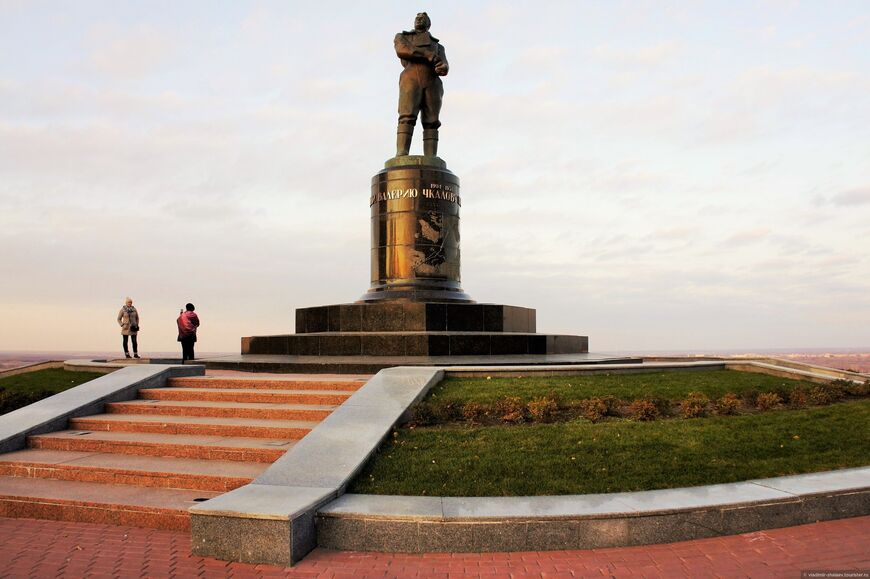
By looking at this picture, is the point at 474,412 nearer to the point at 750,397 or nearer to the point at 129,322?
the point at 750,397

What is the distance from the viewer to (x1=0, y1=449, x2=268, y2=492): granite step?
24.5ft

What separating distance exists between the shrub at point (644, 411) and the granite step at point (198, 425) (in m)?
4.66

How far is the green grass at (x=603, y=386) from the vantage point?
10000 millimetres

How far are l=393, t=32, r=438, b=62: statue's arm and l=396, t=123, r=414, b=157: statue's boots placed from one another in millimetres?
2049

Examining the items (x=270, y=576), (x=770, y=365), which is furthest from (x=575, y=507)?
(x=770, y=365)

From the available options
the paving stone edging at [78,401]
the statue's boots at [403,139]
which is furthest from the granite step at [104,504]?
the statue's boots at [403,139]

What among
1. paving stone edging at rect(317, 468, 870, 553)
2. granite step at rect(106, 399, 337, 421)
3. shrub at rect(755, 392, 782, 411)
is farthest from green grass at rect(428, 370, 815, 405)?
paving stone edging at rect(317, 468, 870, 553)

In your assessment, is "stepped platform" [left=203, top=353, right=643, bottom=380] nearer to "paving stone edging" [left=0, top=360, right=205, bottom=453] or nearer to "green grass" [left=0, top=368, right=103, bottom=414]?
"paving stone edging" [left=0, top=360, right=205, bottom=453]

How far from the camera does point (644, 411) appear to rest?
9172 millimetres

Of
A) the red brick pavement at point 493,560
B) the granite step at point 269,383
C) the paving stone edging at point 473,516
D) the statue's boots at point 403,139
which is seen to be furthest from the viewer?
the statue's boots at point 403,139

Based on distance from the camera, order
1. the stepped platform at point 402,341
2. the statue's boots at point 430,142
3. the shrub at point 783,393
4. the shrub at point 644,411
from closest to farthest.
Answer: the shrub at point 644,411
the shrub at point 783,393
the stepped platform at point 402,341
the statue's boots at point 430,142

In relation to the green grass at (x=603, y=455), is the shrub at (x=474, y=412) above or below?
above

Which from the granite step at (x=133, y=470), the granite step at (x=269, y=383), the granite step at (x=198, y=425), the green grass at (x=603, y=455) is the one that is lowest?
the granite step at (x=133, y=470)

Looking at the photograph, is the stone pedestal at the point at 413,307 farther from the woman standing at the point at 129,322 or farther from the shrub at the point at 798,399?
the shrub at the point at 798,399
